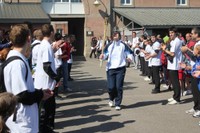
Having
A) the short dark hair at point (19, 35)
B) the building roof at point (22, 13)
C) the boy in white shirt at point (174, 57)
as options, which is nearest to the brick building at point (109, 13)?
the building roof at point (22, 13)

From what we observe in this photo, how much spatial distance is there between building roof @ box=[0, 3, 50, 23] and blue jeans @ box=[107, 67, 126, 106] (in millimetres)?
19323

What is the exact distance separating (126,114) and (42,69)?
309 centimetres

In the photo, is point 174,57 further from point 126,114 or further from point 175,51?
point 126,114

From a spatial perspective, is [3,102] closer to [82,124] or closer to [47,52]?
[47,52]

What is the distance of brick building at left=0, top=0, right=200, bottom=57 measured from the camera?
31453 millimetres

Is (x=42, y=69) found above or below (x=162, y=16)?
below

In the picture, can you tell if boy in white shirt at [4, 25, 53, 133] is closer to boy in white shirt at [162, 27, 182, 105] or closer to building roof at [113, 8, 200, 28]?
boy in white shirt at [162, 27, 182, 105]

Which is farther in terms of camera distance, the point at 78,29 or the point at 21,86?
the point at 78,29

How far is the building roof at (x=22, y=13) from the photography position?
95.8 feet

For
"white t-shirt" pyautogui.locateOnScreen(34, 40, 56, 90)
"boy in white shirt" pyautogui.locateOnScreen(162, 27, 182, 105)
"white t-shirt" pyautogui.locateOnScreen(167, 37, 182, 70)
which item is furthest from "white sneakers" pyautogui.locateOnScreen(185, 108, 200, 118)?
"white t-shirt" pyautogui.locateOnScreen(34, 40, 56, 90)

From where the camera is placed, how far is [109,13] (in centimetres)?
→ 3478

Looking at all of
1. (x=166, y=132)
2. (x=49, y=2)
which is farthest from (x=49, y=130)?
(x=49, y=2)

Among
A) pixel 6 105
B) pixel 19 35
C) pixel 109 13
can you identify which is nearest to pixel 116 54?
pixel 19 35

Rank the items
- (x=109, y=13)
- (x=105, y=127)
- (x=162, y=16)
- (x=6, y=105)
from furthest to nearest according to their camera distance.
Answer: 1. (x=109, y=13)
2. (x=162, y=16)
3. (x=105, y=127)
4. (x=6, y=105)
